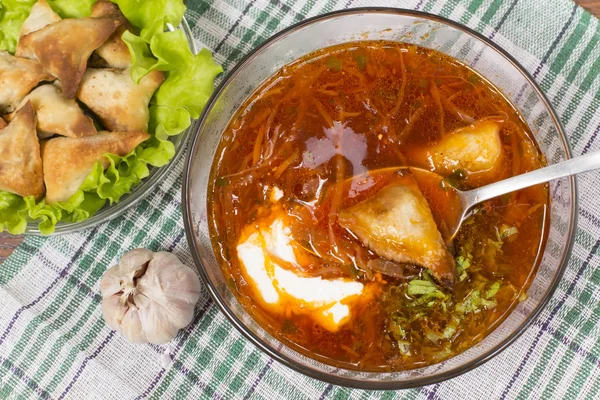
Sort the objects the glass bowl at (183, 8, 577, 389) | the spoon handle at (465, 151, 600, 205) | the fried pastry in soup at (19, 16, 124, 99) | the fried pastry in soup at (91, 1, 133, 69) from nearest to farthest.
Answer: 1. the spoon handle at (465, 151, 600, 205)
2. the glass bowl at (183, 8, 577, 389)
3. the fried pastry in soup at (19, 16, 124, 99)
4. the fried pastry in soup at (91, 1, 133, 69)

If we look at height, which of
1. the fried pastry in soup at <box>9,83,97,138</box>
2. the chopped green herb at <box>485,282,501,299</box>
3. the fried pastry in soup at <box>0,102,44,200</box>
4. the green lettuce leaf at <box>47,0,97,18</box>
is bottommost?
the fried pastry in soup at <box>0,102,44,200</box>

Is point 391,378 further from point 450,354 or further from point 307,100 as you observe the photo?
point 307,100

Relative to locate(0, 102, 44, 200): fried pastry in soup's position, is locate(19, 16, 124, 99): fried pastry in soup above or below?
above

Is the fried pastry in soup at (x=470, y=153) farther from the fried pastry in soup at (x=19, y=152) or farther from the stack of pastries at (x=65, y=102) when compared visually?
the fried pastry in soup at (x=19, y=152)

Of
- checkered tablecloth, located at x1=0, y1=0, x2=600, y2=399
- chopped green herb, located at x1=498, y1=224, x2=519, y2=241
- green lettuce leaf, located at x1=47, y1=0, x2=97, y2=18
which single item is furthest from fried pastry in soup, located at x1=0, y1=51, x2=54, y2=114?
chopped green herb, located at x1=498, y1=224, x2=519, y2=241

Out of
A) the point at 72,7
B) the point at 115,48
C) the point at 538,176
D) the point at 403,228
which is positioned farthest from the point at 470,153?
the point at 72,7

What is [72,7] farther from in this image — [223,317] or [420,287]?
[420,287]

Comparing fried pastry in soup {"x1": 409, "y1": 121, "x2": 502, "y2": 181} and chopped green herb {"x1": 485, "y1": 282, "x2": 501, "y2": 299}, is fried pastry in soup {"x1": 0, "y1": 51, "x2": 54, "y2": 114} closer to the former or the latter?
fried pastry in soup {"x1": 409, "y1": 121, "x2": 502, "y2": 181}
